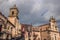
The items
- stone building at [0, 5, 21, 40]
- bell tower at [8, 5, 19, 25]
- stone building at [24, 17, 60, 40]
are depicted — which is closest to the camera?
stone building at [0, 5, 21, 40]

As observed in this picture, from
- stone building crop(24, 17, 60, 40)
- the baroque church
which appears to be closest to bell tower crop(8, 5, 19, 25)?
the baroque church

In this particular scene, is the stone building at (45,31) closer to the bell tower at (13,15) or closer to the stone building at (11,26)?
the stone building at (11,26)

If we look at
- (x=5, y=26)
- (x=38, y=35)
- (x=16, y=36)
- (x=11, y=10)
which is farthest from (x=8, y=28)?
(x=38, y=35)

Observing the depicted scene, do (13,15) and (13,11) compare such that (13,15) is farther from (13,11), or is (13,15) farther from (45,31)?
(45,31)

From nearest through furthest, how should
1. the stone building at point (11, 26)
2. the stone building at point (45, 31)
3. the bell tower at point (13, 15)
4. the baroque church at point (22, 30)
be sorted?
the stone building at point (11, 26) → the baroque church at point (22, 30) → the bell tower at point (13, 15) → the stone building at point (45, 31)

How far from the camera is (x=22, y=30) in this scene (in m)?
55.5

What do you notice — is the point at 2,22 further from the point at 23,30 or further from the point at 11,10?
the point at 23,30

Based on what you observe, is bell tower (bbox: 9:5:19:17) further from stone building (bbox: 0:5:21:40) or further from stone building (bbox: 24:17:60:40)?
stone building (bbox: 24:17:60:40)

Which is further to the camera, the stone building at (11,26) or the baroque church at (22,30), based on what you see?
the baroque church at (22,30)

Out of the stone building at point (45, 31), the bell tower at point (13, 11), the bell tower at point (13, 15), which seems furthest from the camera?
the stone building at point (45, 31)

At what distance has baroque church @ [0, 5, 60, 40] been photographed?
4491 cm

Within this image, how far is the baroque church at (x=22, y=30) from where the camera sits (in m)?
44.9

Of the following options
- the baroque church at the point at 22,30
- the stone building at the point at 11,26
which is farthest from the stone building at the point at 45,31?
the stone building at the point at 11,26

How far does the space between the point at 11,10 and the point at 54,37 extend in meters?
20.6
